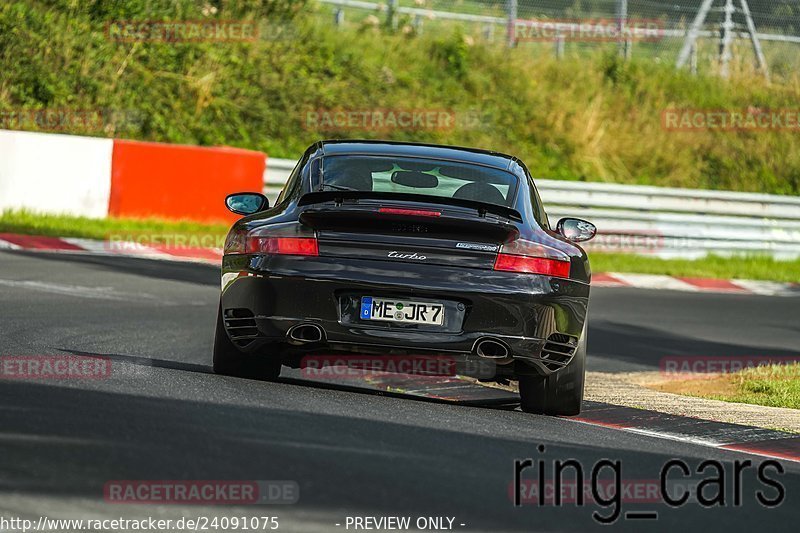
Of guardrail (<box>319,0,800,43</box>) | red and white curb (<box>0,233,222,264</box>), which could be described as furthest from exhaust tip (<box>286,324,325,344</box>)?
guardrail (<box>319,0,800,43</box>)

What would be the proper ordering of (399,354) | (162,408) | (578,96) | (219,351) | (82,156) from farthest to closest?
(578,96) < (82,156) < (219,351) < (399,354) < (162,408)

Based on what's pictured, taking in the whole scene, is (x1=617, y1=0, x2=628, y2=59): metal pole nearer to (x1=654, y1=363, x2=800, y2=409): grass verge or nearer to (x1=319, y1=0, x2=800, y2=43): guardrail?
(x1=319, y1=0, x2=800, y2=43): guardrail

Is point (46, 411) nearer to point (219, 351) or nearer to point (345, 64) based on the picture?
point (219, 351)

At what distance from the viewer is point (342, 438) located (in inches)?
253

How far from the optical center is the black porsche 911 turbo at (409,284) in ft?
24.8

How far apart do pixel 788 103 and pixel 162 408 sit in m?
28.2

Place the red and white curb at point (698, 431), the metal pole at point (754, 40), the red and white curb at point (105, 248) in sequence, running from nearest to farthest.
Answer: the red and white curb at point (698, 431)
the red and white curb at point (105, 248)
the metal pole at point (754, 40)

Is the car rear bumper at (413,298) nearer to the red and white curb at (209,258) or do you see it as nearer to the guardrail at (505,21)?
the red and white curb at (209,258)

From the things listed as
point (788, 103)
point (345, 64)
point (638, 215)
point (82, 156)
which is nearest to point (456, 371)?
point (82, 156)

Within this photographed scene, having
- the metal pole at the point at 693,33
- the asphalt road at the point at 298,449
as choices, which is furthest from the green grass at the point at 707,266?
the asphalt road at the point at 298,449

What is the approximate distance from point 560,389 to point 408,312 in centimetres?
104

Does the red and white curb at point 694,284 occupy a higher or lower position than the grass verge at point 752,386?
higher

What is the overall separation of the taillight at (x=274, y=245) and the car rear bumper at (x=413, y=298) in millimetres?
37

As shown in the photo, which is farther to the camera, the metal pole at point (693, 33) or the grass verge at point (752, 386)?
the metal pole at point (693, 33)
